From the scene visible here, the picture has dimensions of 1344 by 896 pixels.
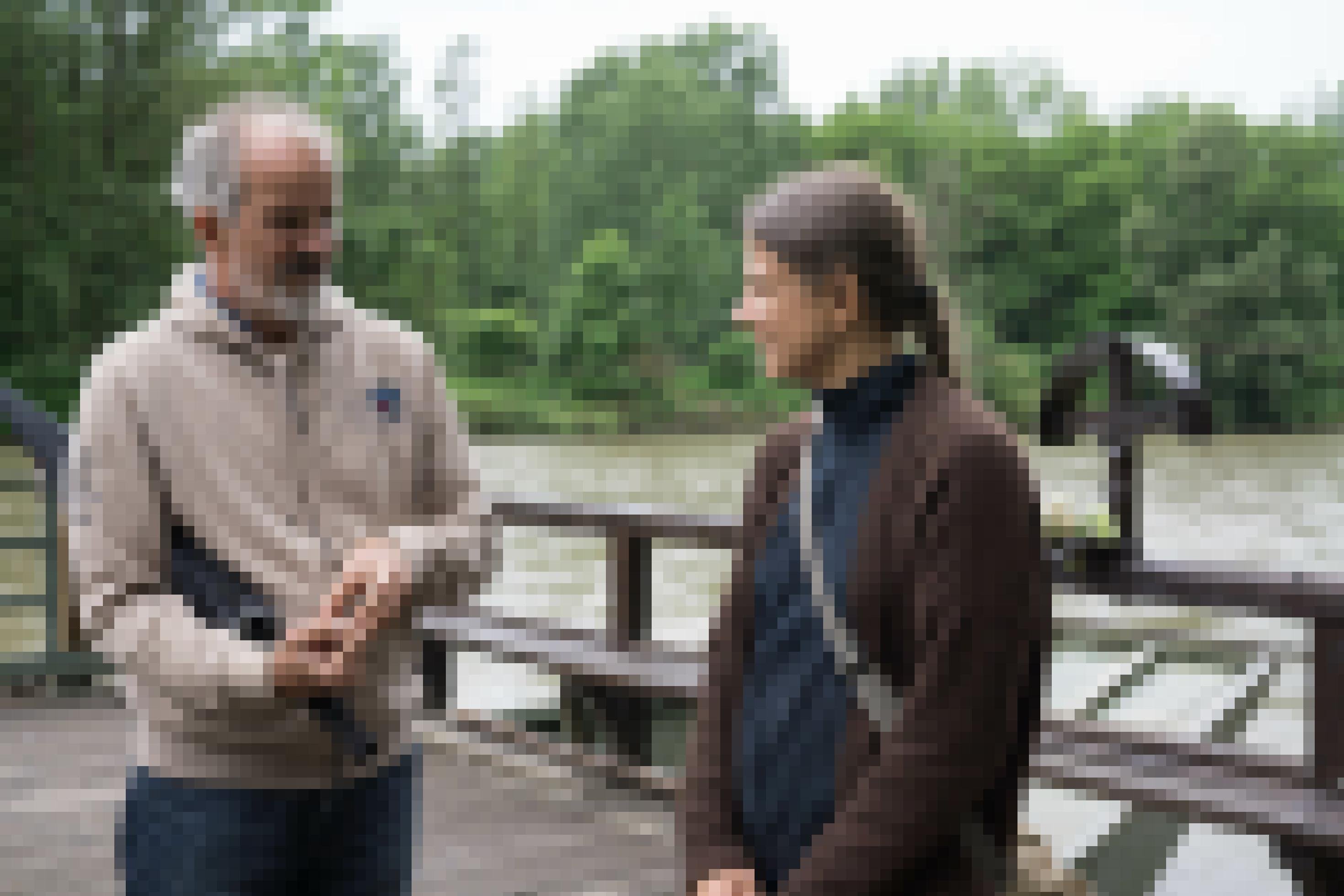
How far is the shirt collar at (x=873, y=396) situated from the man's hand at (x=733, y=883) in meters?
0.46

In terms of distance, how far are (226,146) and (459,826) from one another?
12.0 feet

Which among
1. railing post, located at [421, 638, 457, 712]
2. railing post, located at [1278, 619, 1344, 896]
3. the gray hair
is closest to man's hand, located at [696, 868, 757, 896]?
the gray hair

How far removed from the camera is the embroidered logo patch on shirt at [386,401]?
6.56 feet

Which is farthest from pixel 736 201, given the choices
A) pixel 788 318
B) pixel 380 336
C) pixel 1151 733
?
pixel 788 318

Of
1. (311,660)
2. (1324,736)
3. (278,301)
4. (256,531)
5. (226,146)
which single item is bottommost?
(1324,736)

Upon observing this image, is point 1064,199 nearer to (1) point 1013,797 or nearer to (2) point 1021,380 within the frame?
(2) point 1021,380

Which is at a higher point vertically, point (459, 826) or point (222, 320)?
point (222, 320)

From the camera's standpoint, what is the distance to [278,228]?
1.91m

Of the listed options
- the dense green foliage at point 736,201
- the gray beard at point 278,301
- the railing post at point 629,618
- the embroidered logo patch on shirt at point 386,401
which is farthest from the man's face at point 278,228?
the dense green foliage at point 736,201

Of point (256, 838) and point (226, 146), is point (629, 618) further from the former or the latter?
point (226, 146)

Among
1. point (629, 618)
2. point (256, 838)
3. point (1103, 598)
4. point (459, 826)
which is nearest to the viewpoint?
point (256, 838)

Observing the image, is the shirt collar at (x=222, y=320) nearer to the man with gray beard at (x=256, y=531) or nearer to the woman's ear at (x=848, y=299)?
the man with gray beard at (x=256, y=531)

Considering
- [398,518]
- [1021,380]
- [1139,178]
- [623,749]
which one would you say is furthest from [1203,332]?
[398,518]

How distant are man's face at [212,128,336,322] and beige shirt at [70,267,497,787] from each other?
0.05 metres
